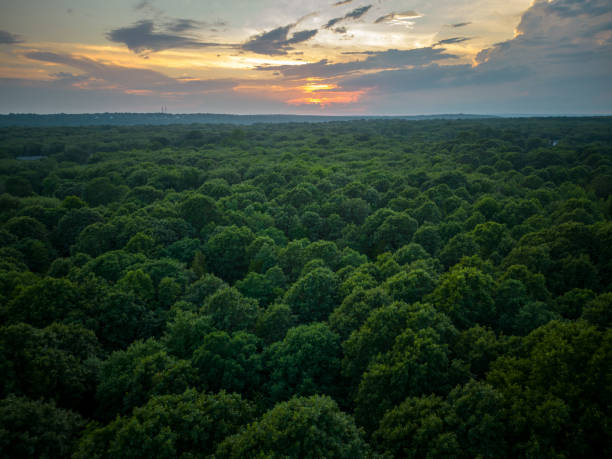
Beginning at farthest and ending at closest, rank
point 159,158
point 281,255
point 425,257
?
1. point 159,158
2. point 281,255
3. point 425,257

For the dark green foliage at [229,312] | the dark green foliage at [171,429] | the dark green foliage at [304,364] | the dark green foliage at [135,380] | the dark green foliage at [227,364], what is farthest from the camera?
the dark green foliage at [229,312]

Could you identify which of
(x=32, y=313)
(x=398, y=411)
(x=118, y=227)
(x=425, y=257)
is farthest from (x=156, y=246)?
(x=398, y=411)

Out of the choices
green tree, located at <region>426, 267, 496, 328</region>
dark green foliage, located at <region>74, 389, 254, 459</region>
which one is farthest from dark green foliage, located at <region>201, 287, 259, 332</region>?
green tree, located at <region>426, 267, 496, 328</region>

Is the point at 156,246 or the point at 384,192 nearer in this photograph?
the point at 156,246

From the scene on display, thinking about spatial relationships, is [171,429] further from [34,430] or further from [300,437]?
[300,437]

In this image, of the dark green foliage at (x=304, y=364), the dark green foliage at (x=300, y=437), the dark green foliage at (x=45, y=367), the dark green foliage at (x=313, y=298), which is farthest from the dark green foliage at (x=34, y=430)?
the dark green foliage at (x=313, y=298)

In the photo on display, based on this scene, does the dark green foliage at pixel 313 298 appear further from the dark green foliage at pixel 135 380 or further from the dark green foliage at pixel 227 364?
the dark green foliage at pixel 135 380

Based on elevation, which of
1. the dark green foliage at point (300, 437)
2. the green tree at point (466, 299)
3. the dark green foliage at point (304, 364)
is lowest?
the dark green foliage at point (304, 364)

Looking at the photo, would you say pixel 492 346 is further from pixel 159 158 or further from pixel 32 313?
pixel 159 158

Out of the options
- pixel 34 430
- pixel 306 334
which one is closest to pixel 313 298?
pixel 306 334
